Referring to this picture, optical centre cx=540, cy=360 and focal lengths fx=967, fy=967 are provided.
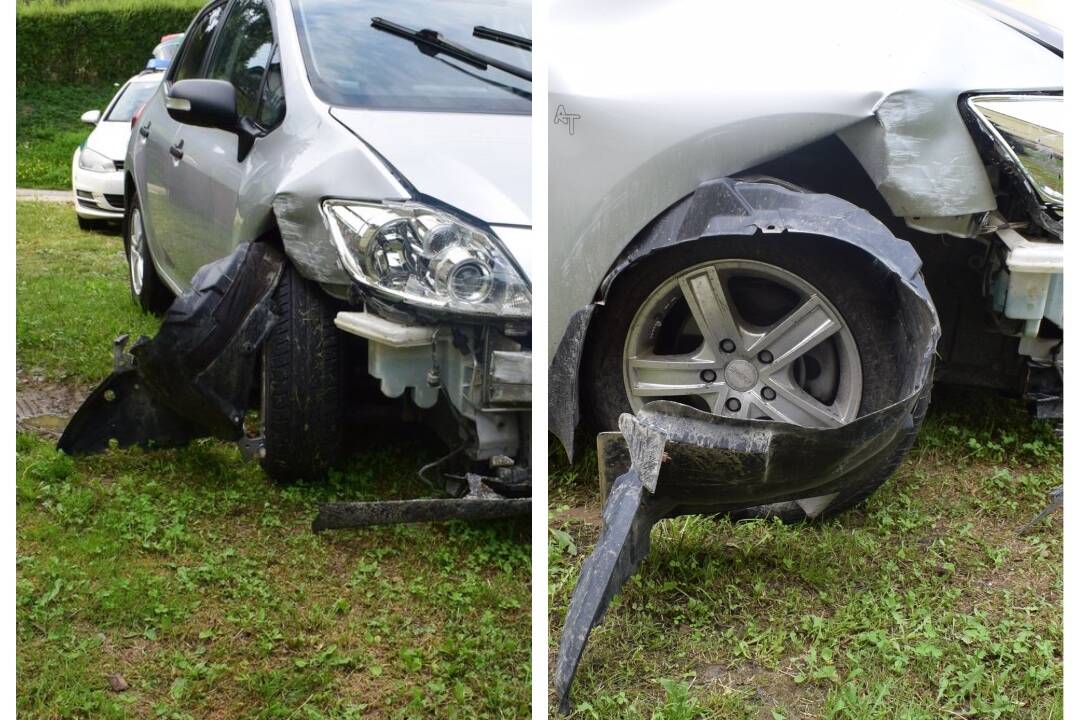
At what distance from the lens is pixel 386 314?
5.50 feet

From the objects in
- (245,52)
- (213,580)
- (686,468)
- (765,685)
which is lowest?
(765,685)

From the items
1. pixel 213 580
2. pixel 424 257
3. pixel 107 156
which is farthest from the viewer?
pixel 107 156

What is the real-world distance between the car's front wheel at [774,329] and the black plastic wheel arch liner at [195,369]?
2.34 feet

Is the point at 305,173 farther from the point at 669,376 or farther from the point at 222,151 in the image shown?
the point at 669,376

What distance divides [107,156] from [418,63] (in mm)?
627

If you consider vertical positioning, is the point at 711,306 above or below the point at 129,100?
below

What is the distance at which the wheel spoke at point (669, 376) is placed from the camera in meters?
1.80

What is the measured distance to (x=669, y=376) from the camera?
1.84 m

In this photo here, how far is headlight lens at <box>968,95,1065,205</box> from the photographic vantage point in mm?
1723

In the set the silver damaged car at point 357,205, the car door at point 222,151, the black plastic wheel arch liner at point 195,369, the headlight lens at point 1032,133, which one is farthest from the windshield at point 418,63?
the headlight lens at point 1032,133

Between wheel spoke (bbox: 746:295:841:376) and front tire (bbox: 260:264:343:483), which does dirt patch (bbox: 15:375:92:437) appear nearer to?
front tire (bbox: 260:264:343:483)

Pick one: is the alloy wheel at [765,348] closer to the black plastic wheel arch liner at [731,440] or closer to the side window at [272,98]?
the black plastic wheel arch liner at [731,440]

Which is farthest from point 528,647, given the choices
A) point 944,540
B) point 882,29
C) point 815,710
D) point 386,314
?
point 882,29

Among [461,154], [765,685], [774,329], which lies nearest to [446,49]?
[461,154]
